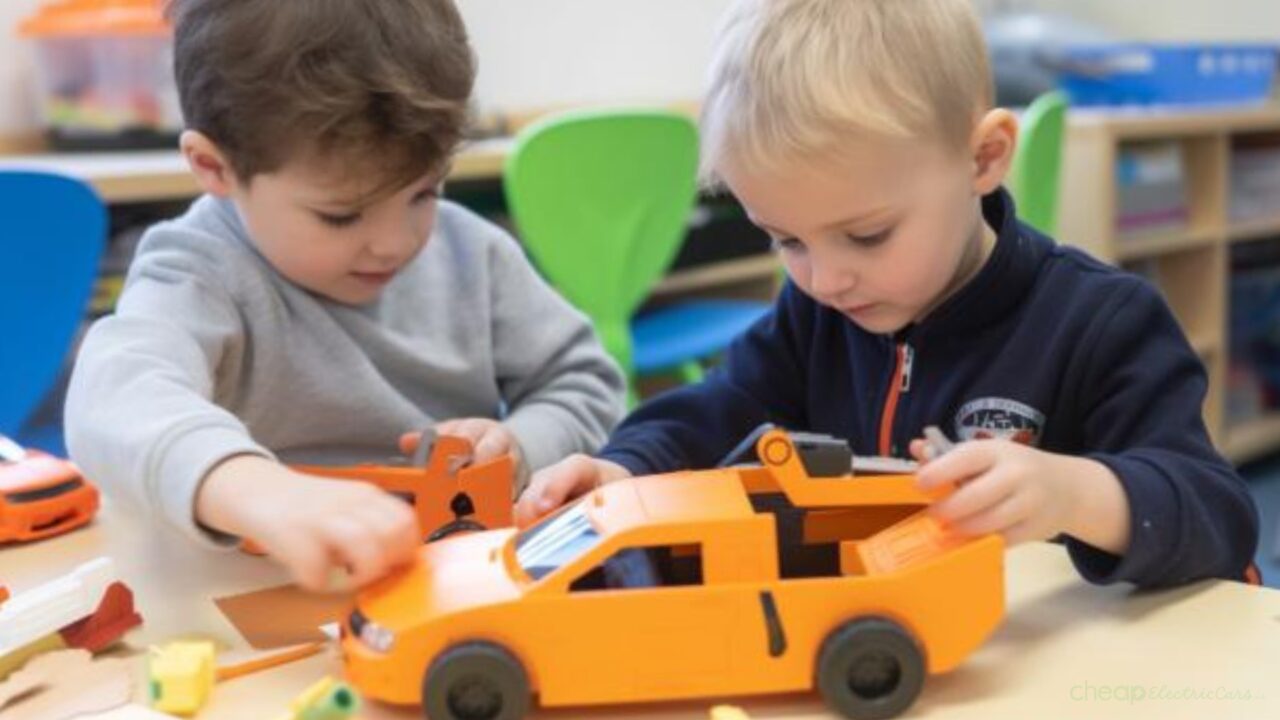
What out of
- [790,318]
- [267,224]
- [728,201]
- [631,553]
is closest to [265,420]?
[267,224]

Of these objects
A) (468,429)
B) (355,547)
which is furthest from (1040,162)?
(355,547)

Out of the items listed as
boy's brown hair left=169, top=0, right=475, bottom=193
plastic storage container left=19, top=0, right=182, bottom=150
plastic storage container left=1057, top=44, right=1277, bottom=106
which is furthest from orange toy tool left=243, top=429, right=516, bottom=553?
plastic storage container left=1057, top=44, right=1277, bottom=106

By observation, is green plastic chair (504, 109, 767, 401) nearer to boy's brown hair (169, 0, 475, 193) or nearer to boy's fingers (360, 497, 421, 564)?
boy's brown hair (169, 0, 475, 193)

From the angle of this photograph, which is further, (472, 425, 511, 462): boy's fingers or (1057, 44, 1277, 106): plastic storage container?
(1057, 44, 1277, 106): plastic storage container

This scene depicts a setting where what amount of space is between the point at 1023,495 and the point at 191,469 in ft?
1.28

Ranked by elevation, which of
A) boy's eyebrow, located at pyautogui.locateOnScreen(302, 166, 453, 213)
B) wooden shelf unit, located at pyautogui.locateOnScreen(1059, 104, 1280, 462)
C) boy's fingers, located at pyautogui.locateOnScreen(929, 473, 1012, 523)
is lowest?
wooden shelf unit, located at pyautogui.locateOnScreen(1059, 104, 1280, 462)

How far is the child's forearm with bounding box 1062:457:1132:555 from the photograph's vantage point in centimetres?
66

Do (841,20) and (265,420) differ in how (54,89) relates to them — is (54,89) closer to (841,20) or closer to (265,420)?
(265,420)

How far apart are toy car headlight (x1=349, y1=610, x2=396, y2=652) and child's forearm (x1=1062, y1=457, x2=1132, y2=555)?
32cm

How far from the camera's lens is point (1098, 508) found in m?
0.66

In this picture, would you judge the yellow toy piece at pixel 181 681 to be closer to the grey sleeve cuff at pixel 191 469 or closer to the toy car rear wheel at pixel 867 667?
the grey sleeve cuff at pixel 191 469

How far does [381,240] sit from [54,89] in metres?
1.47

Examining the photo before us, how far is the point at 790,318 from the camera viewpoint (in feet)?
3.34

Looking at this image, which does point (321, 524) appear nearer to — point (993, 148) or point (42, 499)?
point (42, 499)
